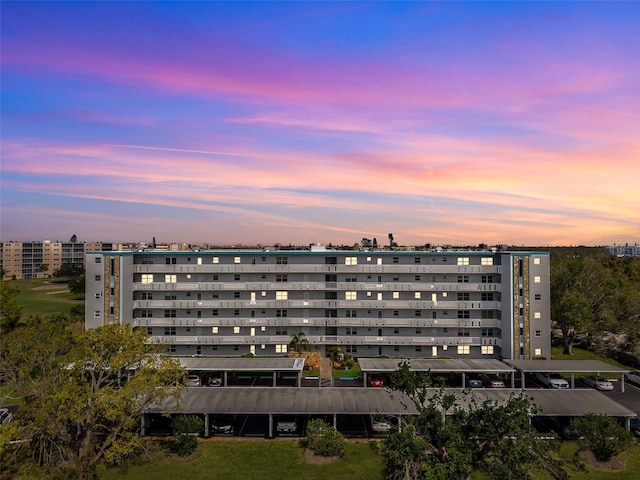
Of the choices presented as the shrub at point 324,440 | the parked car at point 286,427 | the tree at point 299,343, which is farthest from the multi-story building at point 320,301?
the shrub at point 324,440

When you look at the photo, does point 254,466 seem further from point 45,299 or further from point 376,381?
point 45,299

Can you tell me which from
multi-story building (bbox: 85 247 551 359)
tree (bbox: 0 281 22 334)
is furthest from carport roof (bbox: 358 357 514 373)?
tree (bbox: 0 281 22 334)

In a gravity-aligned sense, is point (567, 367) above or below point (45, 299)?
above

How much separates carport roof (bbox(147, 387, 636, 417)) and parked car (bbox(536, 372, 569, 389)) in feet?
24.3

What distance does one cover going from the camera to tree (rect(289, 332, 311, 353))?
66062 mm

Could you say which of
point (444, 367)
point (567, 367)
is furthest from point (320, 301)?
point (567, 367)

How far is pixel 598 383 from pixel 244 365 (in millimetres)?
44368

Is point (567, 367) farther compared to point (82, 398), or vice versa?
point (567, 367)

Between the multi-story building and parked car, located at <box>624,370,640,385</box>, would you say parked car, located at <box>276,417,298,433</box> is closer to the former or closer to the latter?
the multi-story building

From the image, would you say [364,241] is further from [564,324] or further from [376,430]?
[376,430]

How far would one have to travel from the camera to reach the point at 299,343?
66.6m

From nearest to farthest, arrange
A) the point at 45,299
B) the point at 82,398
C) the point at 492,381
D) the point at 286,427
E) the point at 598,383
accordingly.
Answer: the point at 82,398
the point at 286,427
the point at 598,383
the point at 492,381
the point at 45,299

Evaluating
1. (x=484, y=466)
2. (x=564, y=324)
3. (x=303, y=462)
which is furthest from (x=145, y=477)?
(x=564, y=324)

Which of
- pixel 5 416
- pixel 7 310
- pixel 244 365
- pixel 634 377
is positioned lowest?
pixel 634 377
